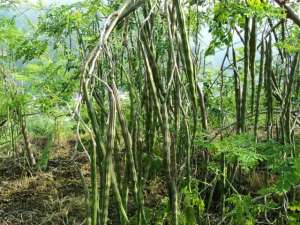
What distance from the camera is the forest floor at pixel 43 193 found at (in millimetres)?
4105

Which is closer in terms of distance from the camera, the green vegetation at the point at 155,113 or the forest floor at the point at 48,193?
the green vegetation at the point at 155,113

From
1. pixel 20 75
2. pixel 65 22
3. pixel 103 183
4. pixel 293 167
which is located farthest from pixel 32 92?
pixel 103 183

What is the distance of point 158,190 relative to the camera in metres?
4.29

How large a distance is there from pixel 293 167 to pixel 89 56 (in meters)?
1.16

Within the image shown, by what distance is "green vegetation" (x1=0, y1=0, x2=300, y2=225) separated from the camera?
5.88 feet

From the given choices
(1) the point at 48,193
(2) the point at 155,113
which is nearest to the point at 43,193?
(1) the point at 48,193

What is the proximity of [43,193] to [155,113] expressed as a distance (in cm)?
266

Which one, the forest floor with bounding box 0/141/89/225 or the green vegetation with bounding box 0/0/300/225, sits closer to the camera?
the green vegetation with bounding box 0/0/300/225

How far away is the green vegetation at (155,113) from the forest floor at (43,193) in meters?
0.02

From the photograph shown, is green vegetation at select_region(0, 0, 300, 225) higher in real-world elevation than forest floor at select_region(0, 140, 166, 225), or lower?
higher

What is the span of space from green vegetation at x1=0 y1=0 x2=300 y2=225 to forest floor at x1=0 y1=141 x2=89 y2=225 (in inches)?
0.7

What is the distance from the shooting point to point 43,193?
4.66 m

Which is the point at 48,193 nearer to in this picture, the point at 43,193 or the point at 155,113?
the point at 43,193

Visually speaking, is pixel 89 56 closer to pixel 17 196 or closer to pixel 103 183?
pixel 103 183
